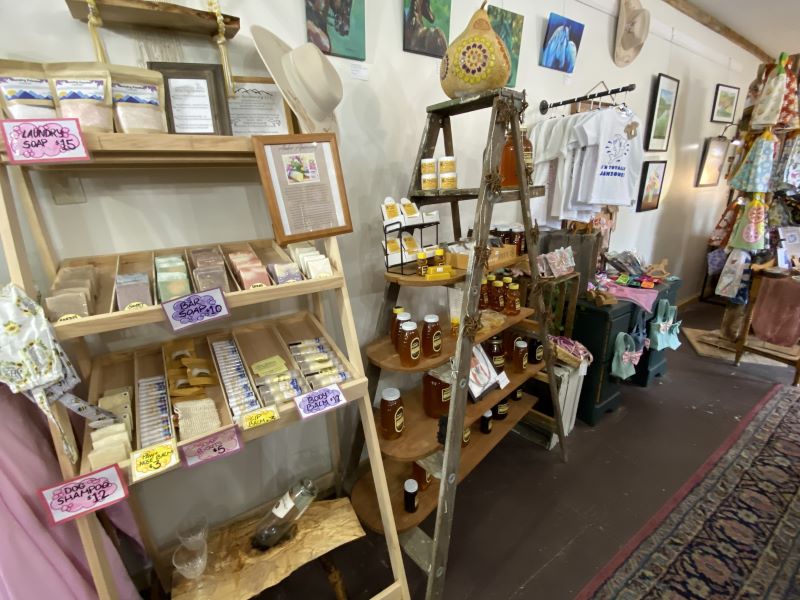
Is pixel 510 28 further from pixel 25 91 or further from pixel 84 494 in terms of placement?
pixel 84 494

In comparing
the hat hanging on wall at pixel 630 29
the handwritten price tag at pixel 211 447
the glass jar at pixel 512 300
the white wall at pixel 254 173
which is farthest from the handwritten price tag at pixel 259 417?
the hat hanging on wall at pixel 630 29

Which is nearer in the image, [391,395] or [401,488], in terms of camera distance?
[391,395]

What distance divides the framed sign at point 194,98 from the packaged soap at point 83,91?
15 cm

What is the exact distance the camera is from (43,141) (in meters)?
0.63

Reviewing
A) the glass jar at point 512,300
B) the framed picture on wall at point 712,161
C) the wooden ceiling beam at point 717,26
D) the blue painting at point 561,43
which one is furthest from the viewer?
the framed picture on wall at point 712,161

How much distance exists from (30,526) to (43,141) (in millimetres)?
790

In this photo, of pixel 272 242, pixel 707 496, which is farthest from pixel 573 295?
pixel 272 242

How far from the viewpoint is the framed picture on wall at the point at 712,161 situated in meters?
3.67

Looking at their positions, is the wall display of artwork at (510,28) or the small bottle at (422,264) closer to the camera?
the small bottle at (422,264)

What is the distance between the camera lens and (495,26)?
5.47 ft

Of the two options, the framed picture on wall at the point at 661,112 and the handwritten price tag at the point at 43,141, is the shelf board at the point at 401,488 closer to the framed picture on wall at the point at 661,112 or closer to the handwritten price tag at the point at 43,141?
the handwritten price tag at the point at 43,141

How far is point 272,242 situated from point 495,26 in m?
1.45

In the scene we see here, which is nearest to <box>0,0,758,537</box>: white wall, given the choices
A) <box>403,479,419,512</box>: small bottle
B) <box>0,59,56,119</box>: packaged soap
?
<box>0,59,56,119</box>: packaged soap

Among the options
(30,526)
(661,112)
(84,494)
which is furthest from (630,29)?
(30,526)
